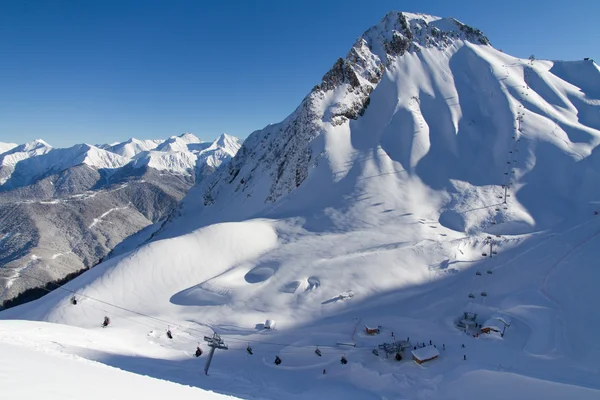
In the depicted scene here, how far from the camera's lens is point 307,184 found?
7062cm

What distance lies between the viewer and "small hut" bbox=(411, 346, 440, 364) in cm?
2853

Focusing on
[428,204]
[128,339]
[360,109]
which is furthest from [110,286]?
[360,109]

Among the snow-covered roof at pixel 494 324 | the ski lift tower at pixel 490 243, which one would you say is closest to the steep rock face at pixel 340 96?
the ski lift tower at pixel 490 243

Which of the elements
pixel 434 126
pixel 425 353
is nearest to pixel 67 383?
pixel 425 353

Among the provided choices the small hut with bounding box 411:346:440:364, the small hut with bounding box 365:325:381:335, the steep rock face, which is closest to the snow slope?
the small hut with bounding box 411:346:440:364

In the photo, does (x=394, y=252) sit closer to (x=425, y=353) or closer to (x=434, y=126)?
(x=425, y=353)

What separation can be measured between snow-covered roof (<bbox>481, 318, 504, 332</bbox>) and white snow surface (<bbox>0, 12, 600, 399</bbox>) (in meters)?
0.95

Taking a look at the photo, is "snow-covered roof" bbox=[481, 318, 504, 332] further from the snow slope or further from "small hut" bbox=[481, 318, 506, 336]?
the snow slope

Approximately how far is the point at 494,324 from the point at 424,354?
9.48 m

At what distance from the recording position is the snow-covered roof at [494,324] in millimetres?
32531

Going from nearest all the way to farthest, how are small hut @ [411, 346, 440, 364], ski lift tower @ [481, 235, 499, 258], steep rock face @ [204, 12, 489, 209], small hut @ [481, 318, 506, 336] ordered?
small hut @ [411, 346, 440, 364] < small hut @ [481, 318, 506, 336] < ski lift tower @ [481, 235, 499, 258] < steep rock face @ [204, 12, 489, 209]

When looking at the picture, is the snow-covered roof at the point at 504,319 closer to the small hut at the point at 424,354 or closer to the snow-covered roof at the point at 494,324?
the snow-covered roof at the point at 494,324

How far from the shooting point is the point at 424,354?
2883 cm

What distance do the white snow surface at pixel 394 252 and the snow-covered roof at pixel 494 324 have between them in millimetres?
954
